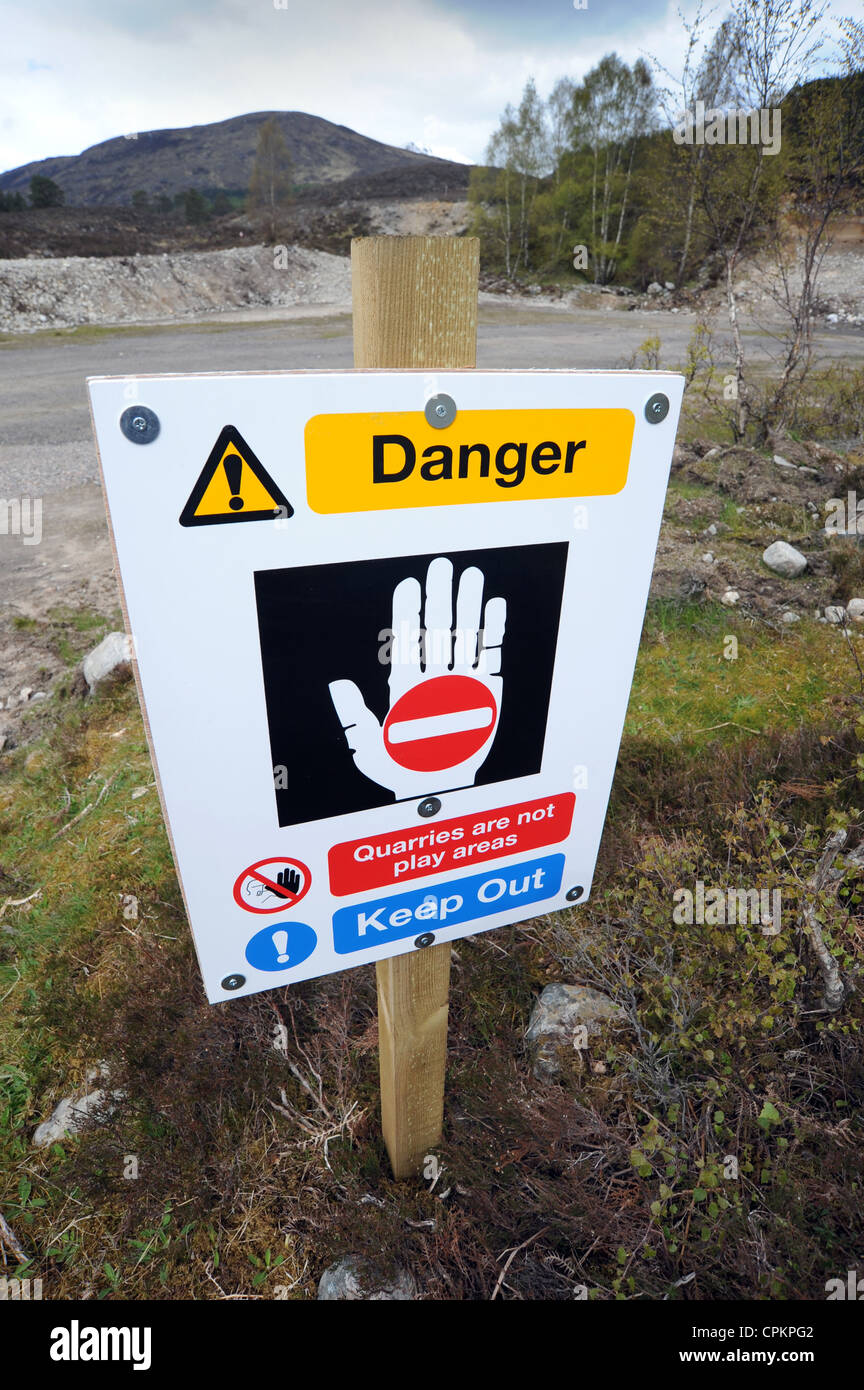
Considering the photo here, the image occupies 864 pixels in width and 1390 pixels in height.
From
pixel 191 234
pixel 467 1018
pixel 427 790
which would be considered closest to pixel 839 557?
pixel 467 1018

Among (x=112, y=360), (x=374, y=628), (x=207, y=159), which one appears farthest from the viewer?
(x=207, y=159)

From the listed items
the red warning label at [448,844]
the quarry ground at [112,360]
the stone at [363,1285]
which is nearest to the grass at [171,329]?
the quarry ground at [112,360]

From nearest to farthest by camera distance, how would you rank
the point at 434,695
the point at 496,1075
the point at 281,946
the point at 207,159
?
the point at 434,695 → the point at 281,946 → the point at 496,1075 → the point at 207,159

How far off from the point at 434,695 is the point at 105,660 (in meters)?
3.97

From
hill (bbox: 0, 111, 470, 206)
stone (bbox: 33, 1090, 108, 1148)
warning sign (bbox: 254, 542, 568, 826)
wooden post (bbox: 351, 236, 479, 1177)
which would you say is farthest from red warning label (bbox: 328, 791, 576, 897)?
hill (bbox: 0, 111, 470, 206)

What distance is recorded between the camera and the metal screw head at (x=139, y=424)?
98 cm

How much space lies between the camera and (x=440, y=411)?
1143 millimetres

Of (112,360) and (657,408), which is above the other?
(112,360)

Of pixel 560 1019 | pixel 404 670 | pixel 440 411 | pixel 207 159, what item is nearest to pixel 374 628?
pixel 404 670

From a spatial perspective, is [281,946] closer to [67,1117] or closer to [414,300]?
[414,300]

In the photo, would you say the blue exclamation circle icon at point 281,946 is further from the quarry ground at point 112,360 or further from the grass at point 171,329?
the grass at point 171,329

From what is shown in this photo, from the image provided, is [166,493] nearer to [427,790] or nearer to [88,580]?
[427,790]

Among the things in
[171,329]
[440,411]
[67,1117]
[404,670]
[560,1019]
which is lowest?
[67,1117]

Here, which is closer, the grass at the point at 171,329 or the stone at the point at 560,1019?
the stone at the point at 560,1019
